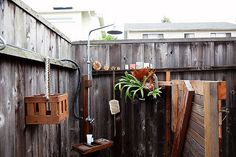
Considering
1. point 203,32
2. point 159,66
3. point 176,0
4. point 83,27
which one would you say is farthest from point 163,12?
point 159,66

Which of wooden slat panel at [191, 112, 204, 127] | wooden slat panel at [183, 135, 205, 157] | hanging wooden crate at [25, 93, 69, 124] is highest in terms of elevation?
hanging wooden crate at [25, 93, 69, 124]

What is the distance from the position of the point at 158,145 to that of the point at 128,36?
33.4 feet

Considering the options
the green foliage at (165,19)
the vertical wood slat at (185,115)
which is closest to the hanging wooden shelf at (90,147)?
the vertical wood slat at (185,115)

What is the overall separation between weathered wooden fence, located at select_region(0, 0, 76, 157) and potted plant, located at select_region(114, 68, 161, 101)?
1.13 metres

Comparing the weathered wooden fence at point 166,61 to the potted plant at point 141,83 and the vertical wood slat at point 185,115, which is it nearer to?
the potted plant at point 141,83

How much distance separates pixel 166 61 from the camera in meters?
3.29

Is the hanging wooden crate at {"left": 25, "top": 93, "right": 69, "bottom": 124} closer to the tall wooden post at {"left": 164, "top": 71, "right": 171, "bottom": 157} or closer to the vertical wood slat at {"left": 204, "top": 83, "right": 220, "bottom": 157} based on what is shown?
the vertical wood slat at {"left": 204, "top": 83, "right": 220, "bottom": 157}

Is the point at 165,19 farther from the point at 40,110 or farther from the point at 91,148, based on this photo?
the point at 40,110

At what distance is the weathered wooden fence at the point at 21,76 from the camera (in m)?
1.26

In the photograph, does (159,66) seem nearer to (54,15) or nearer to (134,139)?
(134,139)

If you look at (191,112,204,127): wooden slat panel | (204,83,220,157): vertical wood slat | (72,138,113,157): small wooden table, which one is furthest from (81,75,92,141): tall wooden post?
(204,83,220,157): vertical wood slat

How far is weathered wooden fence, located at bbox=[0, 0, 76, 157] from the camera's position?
→ 126 centimetres

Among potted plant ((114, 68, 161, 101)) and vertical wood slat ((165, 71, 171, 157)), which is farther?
vertical wood slat ((165, 71, 171, 157))

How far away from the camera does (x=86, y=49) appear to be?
3.25 m
